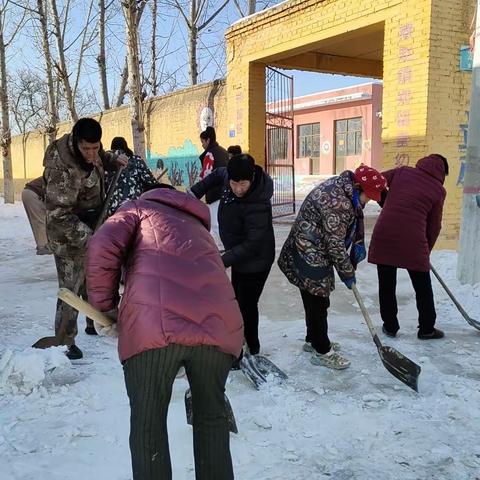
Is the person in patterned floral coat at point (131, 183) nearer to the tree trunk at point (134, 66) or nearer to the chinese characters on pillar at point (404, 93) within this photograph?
the chinese characters on pillar at point (404, 93)

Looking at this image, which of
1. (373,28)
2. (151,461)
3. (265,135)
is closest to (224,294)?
(151,461)

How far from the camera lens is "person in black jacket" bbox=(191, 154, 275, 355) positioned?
3.40 m

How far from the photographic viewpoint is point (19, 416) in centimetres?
296

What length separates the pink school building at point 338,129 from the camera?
2505 cm

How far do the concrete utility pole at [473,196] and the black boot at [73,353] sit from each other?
155 inches

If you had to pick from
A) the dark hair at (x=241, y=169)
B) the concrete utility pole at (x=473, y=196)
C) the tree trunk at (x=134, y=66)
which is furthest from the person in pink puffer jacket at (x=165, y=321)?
the tree trunk at (x=134, y=66)

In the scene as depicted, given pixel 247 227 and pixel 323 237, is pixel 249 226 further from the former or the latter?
pixel 323 237

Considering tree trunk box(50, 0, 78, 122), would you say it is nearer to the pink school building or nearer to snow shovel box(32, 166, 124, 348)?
snow shovel box(32, 166, 124, 348)

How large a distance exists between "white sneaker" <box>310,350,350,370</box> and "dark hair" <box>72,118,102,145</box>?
2.11 m

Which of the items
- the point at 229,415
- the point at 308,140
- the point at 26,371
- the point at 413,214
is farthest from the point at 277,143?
the point at 308,140

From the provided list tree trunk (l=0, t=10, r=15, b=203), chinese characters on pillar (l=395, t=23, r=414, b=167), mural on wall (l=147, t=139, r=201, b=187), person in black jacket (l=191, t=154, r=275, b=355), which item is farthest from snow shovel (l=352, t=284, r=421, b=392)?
tree trunk (l=0, t=10, r=15, b=203)

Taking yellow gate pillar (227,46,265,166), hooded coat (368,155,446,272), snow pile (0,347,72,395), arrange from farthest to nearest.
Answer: yellow gate pillar (227,46,265,166) < hooded coat (368,155,446,272) < snow pile (0,347,72,395)

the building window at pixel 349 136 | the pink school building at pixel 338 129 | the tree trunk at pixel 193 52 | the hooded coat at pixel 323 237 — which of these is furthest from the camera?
the building window at pixel 349 136

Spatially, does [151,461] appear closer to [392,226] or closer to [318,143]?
[392,226]
